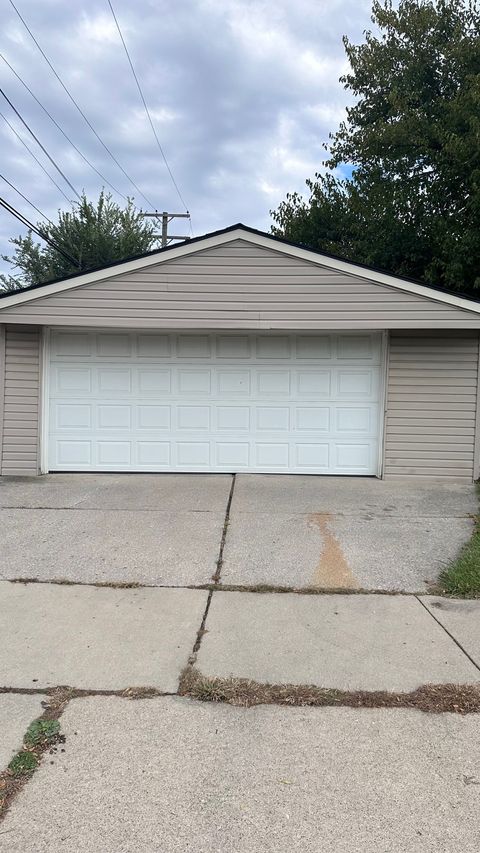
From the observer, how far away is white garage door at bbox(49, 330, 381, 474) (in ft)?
28.2

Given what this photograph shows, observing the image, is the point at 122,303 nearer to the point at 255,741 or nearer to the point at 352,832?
the point at 255,741

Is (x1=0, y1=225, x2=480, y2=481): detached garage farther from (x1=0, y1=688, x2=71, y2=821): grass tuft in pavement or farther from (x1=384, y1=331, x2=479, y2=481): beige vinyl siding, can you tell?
(x1=0, y1=688, x2=71, y2=821): grass tuft in pavement

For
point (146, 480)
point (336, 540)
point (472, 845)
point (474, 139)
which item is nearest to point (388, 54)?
point (474, 139)

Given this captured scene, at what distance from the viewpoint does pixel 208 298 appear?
8.07m

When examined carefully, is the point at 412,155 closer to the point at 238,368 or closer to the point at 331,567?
the point at 238,368

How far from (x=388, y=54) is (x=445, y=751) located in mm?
16074

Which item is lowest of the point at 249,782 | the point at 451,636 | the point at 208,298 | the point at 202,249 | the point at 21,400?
the point at 249,782

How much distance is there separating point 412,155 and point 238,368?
804 cm

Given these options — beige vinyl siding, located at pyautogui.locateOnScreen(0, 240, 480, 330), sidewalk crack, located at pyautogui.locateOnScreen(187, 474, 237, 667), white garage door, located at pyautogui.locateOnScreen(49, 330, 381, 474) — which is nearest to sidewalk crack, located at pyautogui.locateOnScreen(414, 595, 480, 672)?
sidewalk crack, located at pyautogui.locateOnScreen(187, 474, 237, 667)

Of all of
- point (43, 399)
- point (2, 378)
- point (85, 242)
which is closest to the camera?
point (2, 378)

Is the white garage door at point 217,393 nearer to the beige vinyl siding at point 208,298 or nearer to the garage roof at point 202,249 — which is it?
the beige vinyl siding at point 208,298

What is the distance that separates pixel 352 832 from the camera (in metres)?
2.06

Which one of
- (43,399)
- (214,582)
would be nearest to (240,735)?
(214,582)

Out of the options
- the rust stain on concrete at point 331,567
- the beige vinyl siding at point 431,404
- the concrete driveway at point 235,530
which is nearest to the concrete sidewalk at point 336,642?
the rust stain on concrete at point 331,567
